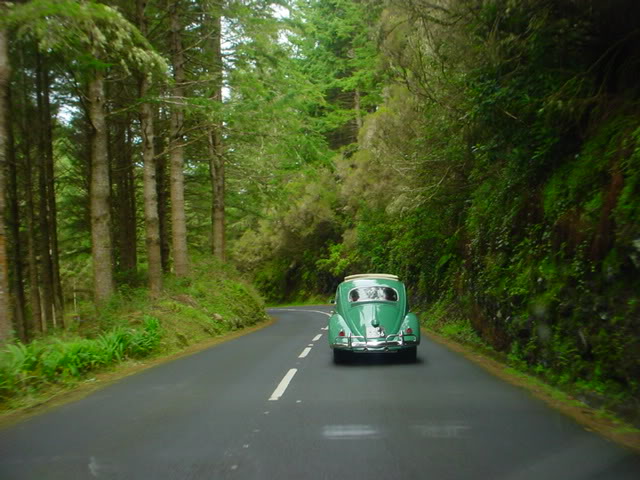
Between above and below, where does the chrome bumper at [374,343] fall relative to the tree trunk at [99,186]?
below

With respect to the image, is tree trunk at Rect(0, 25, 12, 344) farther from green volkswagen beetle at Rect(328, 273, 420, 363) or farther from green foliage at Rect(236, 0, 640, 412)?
green foliage at Rect(236, 0, 640, 412)

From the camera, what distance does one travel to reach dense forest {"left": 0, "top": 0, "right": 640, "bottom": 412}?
25.5ft

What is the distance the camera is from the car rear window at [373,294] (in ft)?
35.0

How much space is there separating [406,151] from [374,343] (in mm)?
10338

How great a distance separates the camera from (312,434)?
536cm

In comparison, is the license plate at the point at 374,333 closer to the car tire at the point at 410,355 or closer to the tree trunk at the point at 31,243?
the car tire at the point at 410,355

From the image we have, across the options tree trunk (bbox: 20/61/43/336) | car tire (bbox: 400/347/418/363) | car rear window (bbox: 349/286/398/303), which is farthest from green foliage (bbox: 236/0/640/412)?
tree trunk (bbox: 20/61/43/336)

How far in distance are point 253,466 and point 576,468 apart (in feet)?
9.00

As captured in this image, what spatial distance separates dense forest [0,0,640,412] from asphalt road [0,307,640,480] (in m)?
1.56

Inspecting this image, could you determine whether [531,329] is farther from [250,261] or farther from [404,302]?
[250,261]

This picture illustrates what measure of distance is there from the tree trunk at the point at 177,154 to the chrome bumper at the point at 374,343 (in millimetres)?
9496

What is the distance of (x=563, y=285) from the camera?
7875mm

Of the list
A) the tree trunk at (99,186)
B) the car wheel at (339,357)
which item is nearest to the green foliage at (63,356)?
the tree trunk at (99,186)

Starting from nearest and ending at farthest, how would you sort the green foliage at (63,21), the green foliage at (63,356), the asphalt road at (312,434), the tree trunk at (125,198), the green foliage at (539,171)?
the asphalt road at (312,434) → the green foliage at (539,171) → the green foliage at (63,356) → the green foliage at (63,21) → the tree trunk at (125,198)
